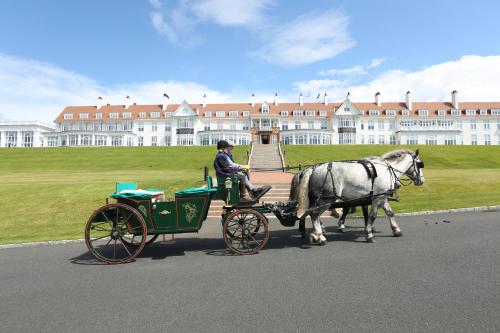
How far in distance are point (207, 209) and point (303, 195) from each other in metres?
2.35

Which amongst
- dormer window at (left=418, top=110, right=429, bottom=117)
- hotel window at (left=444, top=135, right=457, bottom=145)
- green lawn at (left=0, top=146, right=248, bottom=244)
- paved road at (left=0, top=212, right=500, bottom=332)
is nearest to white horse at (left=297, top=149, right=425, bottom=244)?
paved road at (left=0, top=212, right=500, bottom=332)

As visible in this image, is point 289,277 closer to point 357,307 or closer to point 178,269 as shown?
point 357,307

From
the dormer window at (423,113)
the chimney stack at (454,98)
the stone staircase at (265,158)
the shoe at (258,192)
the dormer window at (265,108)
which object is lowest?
the shoe at (258,192)

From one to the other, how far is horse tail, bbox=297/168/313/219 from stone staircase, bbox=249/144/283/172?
23300 mm

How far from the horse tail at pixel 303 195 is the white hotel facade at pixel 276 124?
2452 inches

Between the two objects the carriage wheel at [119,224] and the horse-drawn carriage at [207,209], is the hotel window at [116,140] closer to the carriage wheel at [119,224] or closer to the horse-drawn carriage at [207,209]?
the horse-drawn carriage at [207,209]

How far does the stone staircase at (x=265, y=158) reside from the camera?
108 ft

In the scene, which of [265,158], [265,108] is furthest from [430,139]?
[265,158]

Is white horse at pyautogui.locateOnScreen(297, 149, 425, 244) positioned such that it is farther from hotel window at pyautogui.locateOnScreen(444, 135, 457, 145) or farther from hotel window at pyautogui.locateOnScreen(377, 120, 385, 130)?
hotel window at pyautogui.locateOnScreen(444, 135, 457, 145)

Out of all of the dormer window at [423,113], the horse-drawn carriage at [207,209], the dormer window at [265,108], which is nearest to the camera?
the horse-drawn carriage at [207,209]

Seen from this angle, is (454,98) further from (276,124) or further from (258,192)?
(258,192)

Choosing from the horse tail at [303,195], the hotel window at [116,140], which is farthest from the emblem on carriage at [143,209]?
the hotel window at [116,140]

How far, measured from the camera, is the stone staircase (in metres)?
33.0

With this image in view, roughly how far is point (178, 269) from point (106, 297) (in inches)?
57.1
